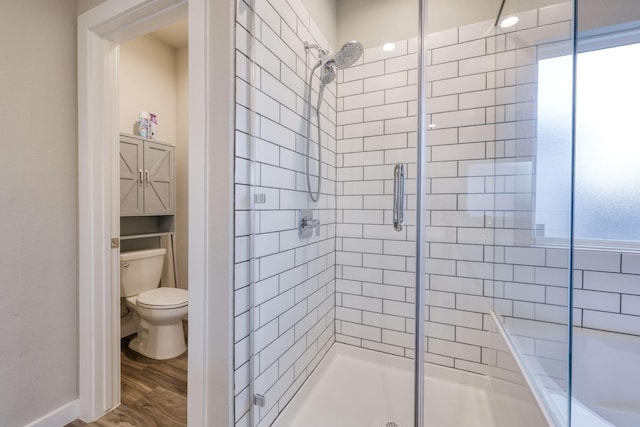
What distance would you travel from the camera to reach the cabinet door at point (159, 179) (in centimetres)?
236

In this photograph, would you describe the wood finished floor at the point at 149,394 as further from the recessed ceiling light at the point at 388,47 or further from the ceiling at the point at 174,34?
the ceiling at the point at 174,34

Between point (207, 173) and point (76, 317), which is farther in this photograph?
point (76, 317)

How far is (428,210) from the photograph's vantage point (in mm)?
1512

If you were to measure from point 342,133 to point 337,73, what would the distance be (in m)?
0.34

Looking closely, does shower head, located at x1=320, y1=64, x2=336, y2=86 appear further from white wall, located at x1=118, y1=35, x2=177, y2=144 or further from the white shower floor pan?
white wall, located at x1=118, y1=35, x2=177, y2=144

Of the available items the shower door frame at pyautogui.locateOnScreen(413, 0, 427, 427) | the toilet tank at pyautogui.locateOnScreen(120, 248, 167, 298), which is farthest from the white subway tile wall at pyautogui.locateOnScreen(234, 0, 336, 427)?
the toilet tank at pyautogui.locateOnScreen(120, 248, 167, 298)

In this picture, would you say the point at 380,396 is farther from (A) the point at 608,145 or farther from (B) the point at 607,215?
(A) the point at 608,145

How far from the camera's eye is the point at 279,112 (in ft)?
4.04

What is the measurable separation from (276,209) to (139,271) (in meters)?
1.72

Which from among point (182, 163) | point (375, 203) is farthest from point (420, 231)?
point (182, 163)

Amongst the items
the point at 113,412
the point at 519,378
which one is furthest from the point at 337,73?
the point at 113,412

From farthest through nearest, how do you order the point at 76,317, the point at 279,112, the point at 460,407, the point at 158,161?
the point at 158,161, the point at 76,317, the point at 460,407, the point at 279,112

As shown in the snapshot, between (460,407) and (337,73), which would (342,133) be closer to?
(337,73)

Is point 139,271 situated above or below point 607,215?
below
